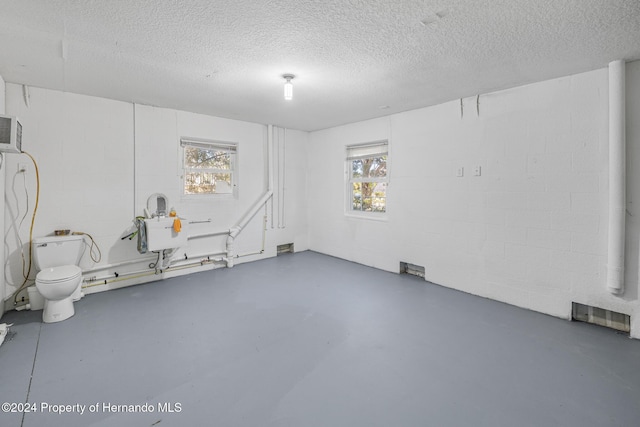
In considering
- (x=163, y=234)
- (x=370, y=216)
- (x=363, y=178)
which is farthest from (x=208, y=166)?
(x=370, y=216)

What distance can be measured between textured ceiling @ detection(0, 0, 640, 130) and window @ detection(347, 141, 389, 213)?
4.23 ft

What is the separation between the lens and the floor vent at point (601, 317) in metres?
2.58

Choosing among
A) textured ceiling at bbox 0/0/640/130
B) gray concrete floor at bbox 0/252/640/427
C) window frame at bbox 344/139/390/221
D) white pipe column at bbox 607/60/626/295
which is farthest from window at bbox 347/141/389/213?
white pipe column at bbox 607/60/626/295

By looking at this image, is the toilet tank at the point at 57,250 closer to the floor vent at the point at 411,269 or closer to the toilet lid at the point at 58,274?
the toilet lid at the point at 58,274

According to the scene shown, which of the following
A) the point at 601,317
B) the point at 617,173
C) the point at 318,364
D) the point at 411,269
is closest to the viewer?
the point at 318,364

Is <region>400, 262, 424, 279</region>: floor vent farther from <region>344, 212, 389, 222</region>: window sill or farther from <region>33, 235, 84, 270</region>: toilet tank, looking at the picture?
<region>33, 235, 84, 270</region>: toilet tank

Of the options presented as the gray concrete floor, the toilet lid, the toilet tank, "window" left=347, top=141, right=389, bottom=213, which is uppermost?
"window" left=347, top=141, right=389, bottom=213

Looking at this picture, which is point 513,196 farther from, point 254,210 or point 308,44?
point 254,210

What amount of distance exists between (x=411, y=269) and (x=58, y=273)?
4.04 metres

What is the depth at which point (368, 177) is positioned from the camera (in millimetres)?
4805

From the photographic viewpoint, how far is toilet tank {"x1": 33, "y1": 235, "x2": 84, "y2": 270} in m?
2.95

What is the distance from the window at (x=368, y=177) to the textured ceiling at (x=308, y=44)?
1.29m

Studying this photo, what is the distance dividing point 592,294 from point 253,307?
3.20m

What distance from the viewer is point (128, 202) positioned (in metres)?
3.76
